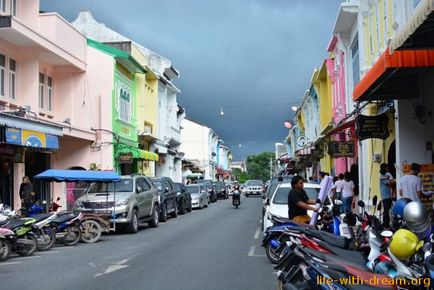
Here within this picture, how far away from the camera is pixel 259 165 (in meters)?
142

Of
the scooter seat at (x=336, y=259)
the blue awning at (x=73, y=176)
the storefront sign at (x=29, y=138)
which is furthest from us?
the storefront sign at (x=29, y=138)

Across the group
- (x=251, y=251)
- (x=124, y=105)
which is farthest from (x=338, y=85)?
(x=251, y=251)

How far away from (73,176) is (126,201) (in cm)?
246

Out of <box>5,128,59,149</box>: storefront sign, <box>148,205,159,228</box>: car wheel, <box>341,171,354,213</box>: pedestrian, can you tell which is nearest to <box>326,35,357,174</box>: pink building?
<box>341,171,354,213</box>: pedestrian

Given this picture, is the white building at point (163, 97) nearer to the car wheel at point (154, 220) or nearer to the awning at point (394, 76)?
the car wheel at point (154, 220)

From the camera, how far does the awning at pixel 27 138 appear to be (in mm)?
16531

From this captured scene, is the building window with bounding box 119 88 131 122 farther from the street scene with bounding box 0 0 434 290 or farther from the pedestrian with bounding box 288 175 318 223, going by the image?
the pedestrian with bounding box 288 175 318 223

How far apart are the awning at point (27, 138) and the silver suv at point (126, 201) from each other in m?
2.21

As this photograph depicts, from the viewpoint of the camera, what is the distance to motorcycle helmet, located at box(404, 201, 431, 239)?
647cm

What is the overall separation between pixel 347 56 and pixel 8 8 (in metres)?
13.9

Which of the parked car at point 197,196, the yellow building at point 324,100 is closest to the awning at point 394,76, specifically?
the yellow building at point 324,100

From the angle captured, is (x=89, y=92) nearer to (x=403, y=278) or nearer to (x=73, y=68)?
(x=73, y=68)

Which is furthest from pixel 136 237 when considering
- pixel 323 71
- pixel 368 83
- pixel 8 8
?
pixel 323 71

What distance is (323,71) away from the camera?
33844mm
